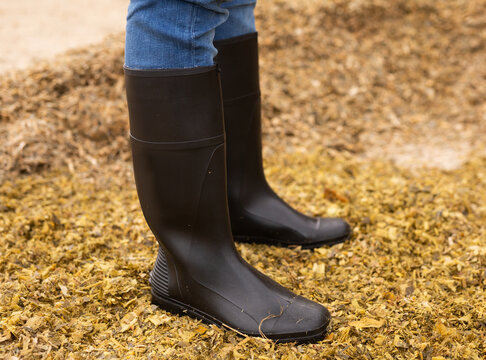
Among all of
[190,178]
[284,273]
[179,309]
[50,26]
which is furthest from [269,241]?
[50,26]

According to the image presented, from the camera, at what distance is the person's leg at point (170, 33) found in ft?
3.64

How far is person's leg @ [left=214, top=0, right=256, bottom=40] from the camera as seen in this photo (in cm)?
149

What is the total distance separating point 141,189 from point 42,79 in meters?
1.72

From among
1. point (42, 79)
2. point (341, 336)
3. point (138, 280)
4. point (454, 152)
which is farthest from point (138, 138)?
point (454, 152)

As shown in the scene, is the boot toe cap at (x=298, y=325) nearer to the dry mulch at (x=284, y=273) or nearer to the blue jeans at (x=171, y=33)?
the dry mulch at (x=284, y=273)

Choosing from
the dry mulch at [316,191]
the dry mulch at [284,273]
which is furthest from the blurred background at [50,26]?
the dry mulch at [284,273]

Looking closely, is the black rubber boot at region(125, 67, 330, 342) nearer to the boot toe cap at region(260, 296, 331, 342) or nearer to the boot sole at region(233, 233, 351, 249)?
the boot toe cap at region(260, 296, 331, 342)

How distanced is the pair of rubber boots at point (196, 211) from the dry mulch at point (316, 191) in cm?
6

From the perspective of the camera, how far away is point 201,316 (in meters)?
1.34

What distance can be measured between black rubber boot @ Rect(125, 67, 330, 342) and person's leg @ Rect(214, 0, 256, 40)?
37 cm

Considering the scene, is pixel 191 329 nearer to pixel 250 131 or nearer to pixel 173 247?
pixel 173 247

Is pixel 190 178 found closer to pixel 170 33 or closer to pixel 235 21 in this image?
pixel 170 33

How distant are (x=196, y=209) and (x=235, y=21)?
2.00ft

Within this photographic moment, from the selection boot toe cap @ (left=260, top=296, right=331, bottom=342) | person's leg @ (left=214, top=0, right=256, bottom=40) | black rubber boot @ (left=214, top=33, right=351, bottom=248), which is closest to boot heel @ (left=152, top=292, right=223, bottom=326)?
boot toe cap @ (left=260, top=296, right=331, bottom=342)
